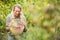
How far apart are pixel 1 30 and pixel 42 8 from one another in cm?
786

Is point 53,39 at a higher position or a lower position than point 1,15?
higher

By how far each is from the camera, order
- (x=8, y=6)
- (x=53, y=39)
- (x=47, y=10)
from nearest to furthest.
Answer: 1. (x=47, y=10)
2. (x=53, y=39)
3. (x=8, y=6)

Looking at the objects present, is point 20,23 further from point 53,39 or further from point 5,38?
point 5,38

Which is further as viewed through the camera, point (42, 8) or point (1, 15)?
point (1, 15)

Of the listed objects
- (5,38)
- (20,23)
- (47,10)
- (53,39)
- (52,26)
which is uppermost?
(47,10)

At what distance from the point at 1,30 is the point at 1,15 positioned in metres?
0.63

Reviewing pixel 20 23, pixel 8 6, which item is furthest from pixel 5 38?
pixel 20 23

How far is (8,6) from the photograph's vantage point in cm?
1177

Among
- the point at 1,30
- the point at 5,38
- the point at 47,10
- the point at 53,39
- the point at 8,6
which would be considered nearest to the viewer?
the point at 47,10

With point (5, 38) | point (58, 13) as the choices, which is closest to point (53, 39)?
point (58, 13)

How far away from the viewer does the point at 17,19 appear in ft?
18.8

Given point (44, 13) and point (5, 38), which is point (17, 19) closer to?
point (44, 13)

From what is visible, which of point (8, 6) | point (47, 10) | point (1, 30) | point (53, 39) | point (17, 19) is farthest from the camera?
point (8, 6)

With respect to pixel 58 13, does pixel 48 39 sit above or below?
below
